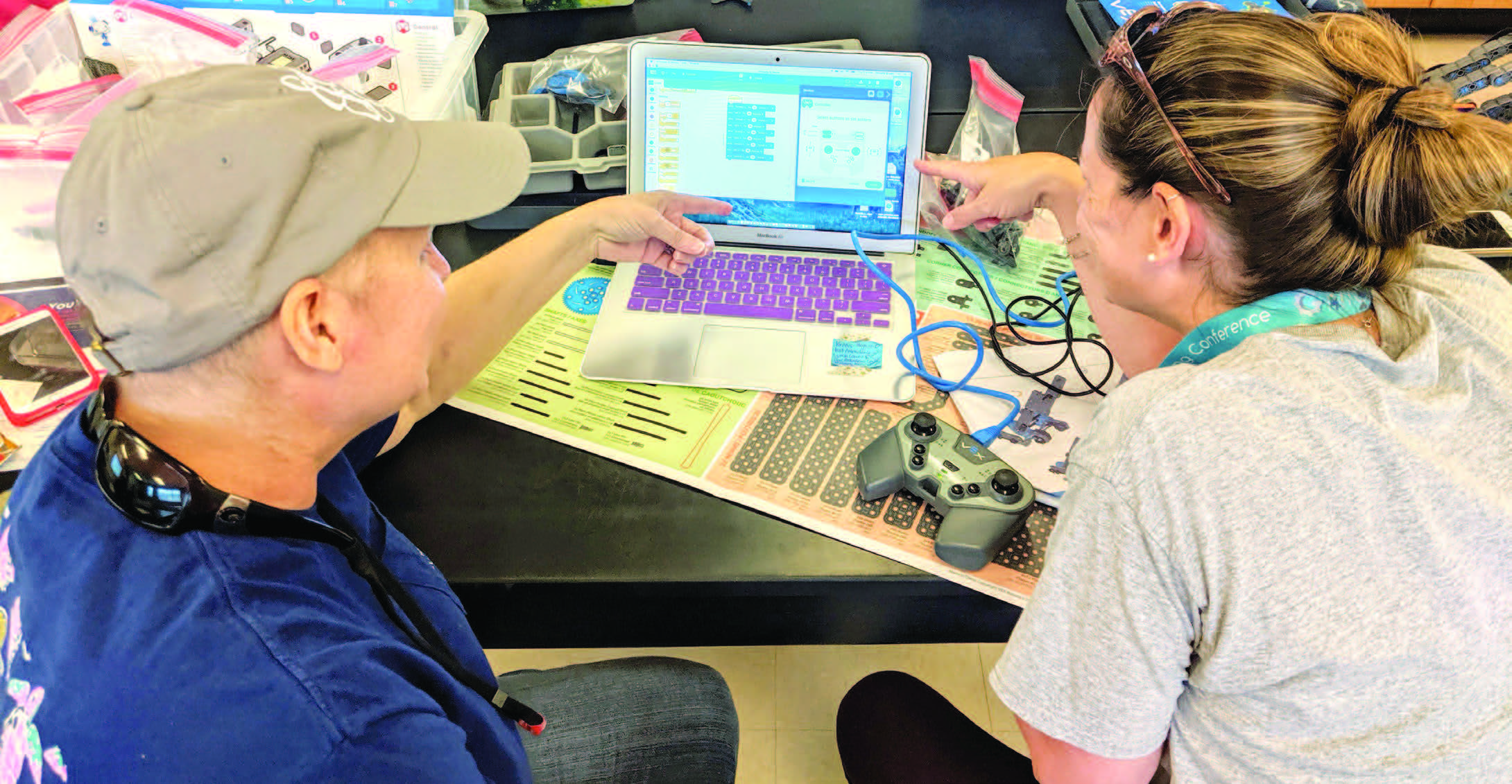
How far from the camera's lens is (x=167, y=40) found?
1286 mm

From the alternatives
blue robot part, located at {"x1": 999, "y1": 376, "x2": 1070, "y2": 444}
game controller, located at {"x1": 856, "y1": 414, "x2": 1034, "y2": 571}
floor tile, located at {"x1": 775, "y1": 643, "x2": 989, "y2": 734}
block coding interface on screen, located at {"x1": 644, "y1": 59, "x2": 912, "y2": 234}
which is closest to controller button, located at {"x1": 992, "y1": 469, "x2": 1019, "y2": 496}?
game controller, located at {"x1": 856, "y1": 414, "x2": 1034, "y2": 571}

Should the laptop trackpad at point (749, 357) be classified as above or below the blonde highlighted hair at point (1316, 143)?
below

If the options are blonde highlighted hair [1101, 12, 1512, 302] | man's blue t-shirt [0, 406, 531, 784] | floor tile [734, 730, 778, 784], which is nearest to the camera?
man's blue t-shirt [0, 406, 531, 784]

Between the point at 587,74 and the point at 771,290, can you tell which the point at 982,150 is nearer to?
the point at 771,290

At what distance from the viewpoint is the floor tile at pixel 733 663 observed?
165 cm

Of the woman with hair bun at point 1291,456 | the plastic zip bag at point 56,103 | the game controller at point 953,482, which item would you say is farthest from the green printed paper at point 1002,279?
the plastic zip bag at point 56,103

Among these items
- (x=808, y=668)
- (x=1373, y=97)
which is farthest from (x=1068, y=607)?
(x=808, y=668)

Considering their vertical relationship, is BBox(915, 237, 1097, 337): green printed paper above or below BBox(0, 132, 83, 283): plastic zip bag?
below

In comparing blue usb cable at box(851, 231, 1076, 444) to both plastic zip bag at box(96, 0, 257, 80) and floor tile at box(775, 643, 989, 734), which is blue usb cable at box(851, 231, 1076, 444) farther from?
plastic zip bag at box(96, 0, 257, 80)

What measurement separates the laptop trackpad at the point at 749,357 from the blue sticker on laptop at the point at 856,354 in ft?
0.15

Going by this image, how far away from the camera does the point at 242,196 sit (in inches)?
22.7

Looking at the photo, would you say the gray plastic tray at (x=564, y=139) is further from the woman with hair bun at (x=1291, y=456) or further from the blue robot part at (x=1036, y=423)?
the woman with hair bun at (x=1291, y=456)

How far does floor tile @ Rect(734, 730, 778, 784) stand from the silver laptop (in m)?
0.77

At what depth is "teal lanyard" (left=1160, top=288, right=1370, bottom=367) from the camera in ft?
2.50
